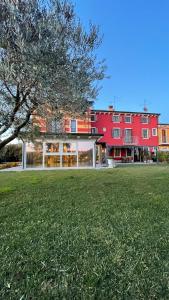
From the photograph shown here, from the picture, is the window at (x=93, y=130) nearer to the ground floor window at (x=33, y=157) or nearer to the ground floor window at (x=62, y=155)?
the ground floor window at (x=62, y=155)

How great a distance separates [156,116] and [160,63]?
17.3 meters

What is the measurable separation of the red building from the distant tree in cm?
2814

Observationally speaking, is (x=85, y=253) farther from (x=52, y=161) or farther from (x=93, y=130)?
(x=93, y=130)

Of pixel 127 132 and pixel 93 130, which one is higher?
pixel 93 130

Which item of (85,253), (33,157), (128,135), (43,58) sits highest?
(128,135)

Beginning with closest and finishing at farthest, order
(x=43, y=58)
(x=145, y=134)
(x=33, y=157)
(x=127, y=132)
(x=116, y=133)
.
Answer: (x=43, y=58) < (x=33, y=157) < (x=116, y=133) < (x=127, y=132) < (x=145, y=134)

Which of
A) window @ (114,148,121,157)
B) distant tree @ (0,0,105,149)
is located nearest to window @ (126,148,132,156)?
window @ (114,148,121,157)

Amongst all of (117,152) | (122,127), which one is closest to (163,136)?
(122,127)

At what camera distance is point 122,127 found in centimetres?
3625

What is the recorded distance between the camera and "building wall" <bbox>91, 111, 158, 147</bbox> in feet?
115

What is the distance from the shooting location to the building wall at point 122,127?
35188mm

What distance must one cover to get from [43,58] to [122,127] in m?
32.1

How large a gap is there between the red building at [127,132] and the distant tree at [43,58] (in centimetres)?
2814

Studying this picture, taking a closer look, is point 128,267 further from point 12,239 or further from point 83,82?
point 83,82
